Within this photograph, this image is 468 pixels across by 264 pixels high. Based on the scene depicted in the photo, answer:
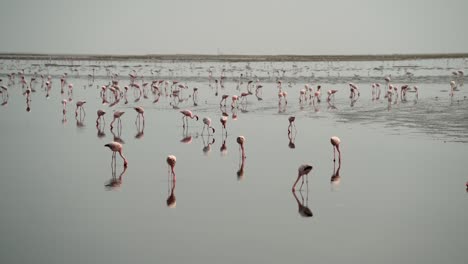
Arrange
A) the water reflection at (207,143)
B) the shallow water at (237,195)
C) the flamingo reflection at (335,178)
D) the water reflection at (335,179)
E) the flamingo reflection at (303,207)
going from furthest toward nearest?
the water reflection at (207,143), the flamingo reflection at (335,178), the water reflection at (335,179), the flamingo reflection at (303,207), the shallow water at (237,195)

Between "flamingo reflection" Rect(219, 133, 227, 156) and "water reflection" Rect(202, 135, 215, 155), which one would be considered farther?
"water reflection" Rect(202, 135, 215, 155)

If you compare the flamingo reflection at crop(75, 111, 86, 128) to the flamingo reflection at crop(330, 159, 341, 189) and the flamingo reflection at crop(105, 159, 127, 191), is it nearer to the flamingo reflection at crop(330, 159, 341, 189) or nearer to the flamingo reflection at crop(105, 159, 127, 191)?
the flamingo reflection at crop(105, 159, 127, 191)

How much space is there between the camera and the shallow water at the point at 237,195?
8.19m

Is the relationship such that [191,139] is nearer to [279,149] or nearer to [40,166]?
[279,149]

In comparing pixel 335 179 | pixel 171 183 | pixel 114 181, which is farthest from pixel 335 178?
pixel 114 181

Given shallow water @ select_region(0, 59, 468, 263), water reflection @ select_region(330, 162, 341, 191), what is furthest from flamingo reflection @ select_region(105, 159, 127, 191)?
water reflection @ select_region(330, 162, 341, 191)

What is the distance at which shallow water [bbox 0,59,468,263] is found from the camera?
8.19m

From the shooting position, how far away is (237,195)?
428 inches

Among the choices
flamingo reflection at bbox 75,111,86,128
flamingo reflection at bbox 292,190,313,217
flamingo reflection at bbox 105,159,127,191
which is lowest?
flamingo reflection at bbox 105,159,127,191

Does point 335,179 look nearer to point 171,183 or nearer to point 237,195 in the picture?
point 237,195

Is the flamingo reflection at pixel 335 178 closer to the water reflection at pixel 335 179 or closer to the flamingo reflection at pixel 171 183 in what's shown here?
the water reflection at pixel 335 179

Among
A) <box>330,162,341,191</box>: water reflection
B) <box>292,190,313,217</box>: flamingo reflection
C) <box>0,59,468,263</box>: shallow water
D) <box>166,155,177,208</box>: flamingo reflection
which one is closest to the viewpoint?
<box>0,59,468,263</box>: shallow water

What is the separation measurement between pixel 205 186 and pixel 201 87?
93.0ft

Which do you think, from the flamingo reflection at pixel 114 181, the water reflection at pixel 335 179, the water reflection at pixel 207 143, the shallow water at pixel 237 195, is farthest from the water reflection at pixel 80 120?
the water reflection at pixel 335 179
